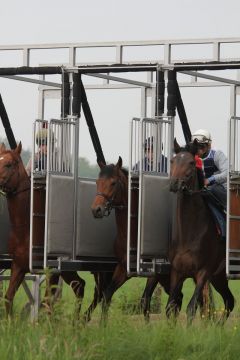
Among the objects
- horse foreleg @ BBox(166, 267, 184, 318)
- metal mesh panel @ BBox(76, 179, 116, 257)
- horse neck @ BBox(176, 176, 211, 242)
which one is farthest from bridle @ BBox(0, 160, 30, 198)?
horse foreleg @ BBox(166, 267, 184, 318)

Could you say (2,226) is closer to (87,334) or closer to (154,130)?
(154,130)

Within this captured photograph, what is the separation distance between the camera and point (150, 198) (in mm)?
14500

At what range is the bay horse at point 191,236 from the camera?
1434cm

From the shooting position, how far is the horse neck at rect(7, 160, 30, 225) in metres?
15.2

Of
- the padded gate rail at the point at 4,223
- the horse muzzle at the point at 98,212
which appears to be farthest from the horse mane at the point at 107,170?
the padded gate rail at the point at 4,223

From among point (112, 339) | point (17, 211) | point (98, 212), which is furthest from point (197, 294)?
point (112, 339)

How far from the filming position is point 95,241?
15547mm

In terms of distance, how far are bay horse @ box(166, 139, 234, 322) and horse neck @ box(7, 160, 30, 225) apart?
1.66 m

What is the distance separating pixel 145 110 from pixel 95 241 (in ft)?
8.47

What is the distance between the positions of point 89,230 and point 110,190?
2.45 feet

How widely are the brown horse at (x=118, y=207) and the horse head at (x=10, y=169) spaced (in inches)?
35.1

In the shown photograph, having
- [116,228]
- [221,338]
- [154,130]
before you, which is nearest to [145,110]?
[116,228]

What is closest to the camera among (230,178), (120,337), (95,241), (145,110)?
(120,337)

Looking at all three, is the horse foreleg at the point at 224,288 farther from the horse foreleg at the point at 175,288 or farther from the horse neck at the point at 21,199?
the horse neck at the point at 21,199
